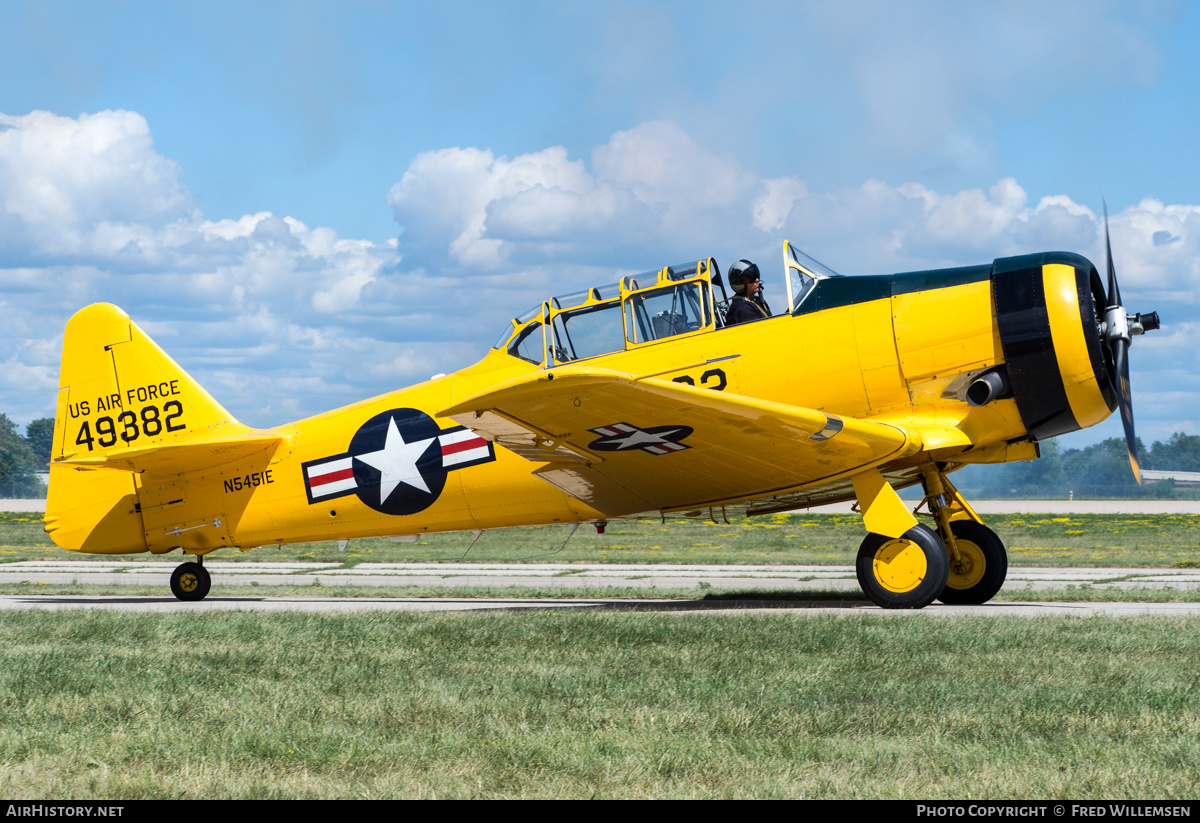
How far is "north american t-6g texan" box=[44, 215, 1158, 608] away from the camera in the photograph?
947cm

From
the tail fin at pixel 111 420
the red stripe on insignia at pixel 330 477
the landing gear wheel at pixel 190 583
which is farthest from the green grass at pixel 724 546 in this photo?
the red stripe on insignia at pixel 330 477

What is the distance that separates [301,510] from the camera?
12406 mm

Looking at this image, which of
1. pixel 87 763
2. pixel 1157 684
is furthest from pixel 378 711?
pixel 1157 684

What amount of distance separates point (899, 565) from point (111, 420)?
32.9 ft

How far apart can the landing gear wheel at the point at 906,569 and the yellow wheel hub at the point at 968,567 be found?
5.05 feet

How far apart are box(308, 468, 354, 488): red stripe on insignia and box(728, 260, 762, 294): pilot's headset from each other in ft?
15.9

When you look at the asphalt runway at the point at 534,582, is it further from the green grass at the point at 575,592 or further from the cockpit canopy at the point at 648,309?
the cockpit canopy at the point at 648,309

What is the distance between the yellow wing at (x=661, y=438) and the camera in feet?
Answer: 28.2

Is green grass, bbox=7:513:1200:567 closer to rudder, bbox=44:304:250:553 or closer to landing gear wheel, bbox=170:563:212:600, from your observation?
landing gear wheel, bbox=170:563:212:600
